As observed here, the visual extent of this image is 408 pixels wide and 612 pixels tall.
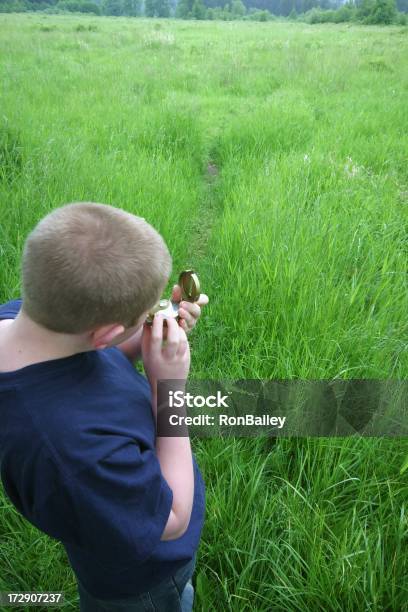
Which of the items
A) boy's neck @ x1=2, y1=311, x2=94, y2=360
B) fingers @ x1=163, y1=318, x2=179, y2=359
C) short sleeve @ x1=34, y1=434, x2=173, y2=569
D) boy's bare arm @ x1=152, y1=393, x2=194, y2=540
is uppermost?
boy's neck @ x1=2, y1=311, x2=94, y2=360

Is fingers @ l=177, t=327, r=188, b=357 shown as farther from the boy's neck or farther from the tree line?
the tree line

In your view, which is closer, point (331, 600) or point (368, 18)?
point (331, 600)

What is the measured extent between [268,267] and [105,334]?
5.36 ft

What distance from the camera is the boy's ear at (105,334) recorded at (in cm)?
75

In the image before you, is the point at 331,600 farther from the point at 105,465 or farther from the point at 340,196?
the point at 340,196

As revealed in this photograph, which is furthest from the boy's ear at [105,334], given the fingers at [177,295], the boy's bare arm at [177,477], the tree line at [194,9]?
the tree line at [194,9]

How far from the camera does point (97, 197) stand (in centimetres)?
296

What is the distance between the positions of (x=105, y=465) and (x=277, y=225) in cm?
217

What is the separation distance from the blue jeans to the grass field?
230 millimetres

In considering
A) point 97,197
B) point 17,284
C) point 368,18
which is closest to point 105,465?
point 17,284

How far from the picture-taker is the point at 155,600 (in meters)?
0.97

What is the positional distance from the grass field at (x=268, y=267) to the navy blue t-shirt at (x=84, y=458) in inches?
25.9

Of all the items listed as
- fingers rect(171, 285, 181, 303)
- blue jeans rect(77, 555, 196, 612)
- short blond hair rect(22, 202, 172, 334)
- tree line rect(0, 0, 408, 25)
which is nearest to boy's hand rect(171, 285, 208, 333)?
fingers rect(171, 285, 181, 303)

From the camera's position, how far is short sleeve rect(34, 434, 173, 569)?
2.19 ft
